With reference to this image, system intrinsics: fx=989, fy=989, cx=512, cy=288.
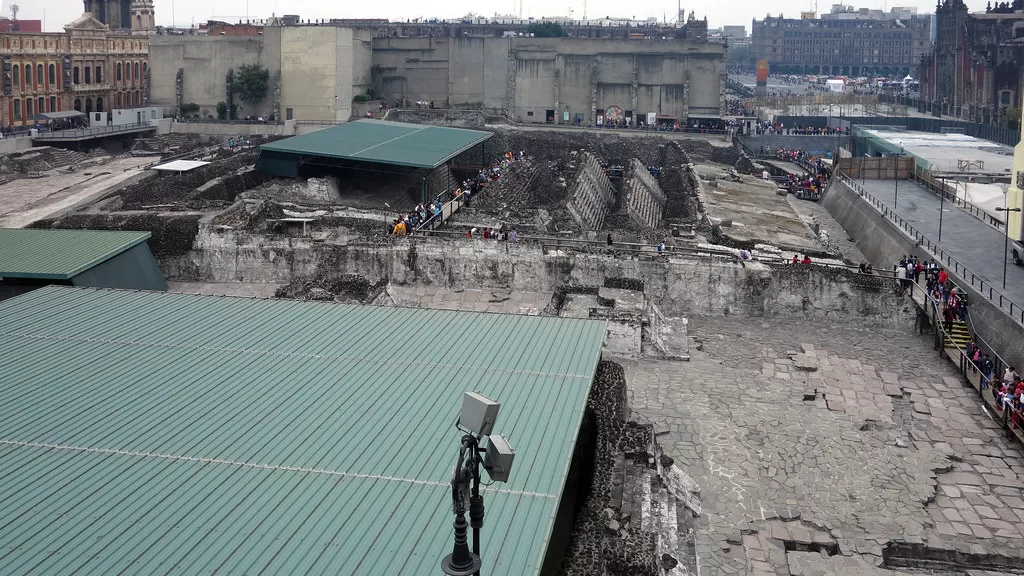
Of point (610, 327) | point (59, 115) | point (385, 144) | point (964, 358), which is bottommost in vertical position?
point (964, 358)

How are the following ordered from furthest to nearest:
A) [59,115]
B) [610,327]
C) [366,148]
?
[59,115] < [366,148] < [610,327]

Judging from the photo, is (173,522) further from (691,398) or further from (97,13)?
(97,13)

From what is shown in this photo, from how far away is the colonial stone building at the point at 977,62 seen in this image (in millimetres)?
65250

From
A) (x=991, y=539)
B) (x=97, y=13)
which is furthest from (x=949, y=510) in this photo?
(x=97, y=13)

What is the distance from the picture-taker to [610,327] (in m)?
24.9

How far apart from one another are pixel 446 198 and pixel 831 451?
75.7 ft

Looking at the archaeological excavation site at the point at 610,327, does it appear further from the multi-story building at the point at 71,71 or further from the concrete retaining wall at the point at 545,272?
the multi-story building at the point at 71,71

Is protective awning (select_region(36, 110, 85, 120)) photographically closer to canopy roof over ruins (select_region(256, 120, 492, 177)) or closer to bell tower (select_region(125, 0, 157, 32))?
canopy roof over ruins (select_region(256, 120, 492, 177))

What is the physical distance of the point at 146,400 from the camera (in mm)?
14242

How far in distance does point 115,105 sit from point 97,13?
21228mm

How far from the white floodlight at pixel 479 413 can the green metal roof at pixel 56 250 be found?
56.7 feet

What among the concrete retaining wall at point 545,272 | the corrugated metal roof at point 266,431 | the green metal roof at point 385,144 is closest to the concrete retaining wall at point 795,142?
the green metal roof at point 385,144

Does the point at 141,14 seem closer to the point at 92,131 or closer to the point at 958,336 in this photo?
the point at 92,131

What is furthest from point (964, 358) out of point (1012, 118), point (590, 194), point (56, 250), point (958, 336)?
point (1012, 118)
